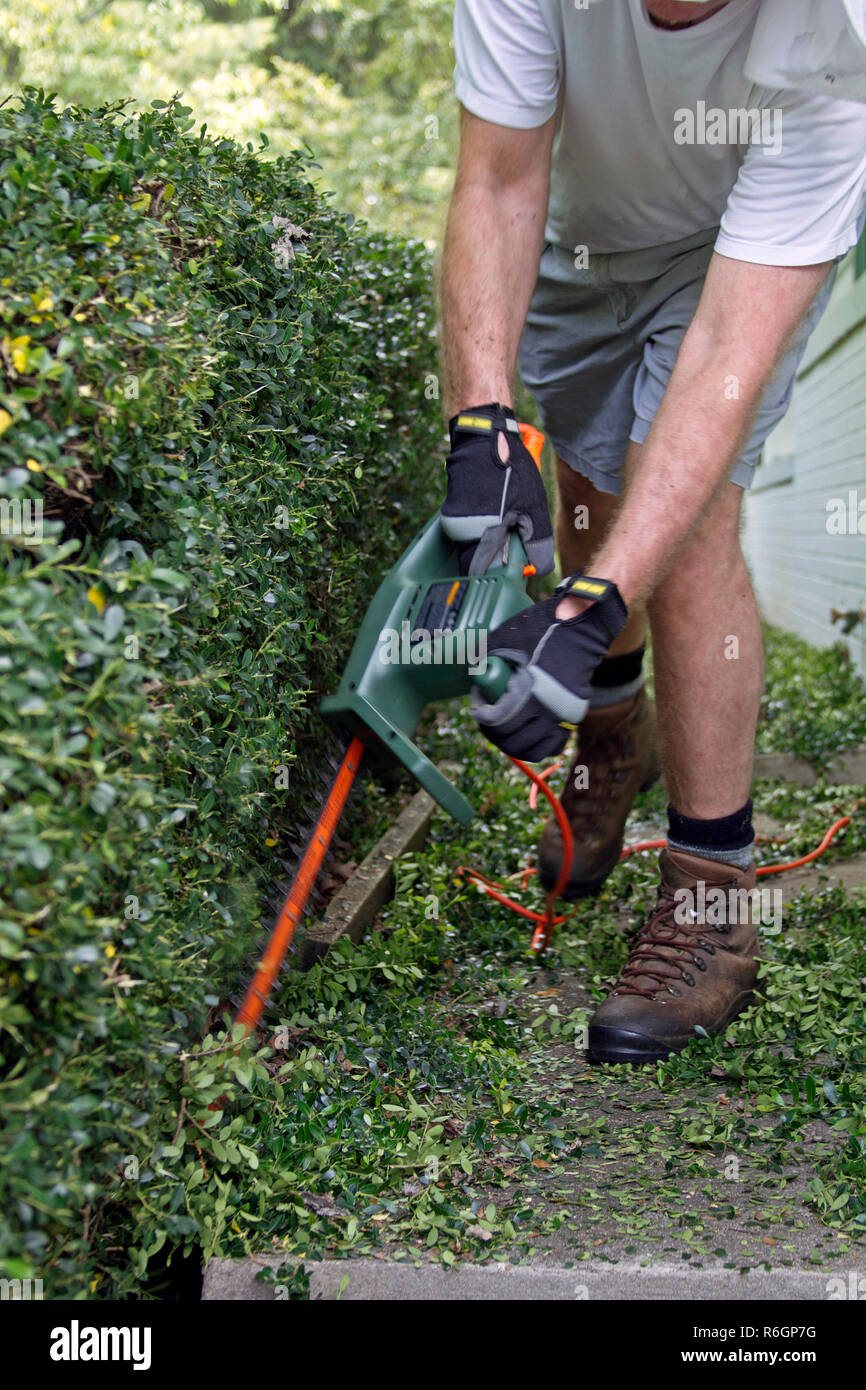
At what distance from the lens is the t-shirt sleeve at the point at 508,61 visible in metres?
2.49

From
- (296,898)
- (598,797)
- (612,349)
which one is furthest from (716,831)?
(612,349)

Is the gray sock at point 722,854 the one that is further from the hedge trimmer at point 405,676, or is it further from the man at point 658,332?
the hedge trimmer at point 405,676

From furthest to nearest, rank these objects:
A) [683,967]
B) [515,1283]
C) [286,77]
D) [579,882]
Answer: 1. [286,77]
2. [579,882]
3. [683,967]
4. [515,1283]

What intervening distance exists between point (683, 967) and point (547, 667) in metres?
0.87

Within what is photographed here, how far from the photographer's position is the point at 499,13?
98.1 inches

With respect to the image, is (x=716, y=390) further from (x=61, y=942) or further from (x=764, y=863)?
(x=764, y=863)

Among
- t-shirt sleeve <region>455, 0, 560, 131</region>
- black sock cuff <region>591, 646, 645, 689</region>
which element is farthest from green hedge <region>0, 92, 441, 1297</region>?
black sock cuff <region>591, 646, 645, 689</region>

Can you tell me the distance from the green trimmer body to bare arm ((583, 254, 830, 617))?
226 millimetres

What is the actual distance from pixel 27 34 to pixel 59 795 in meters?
13.4

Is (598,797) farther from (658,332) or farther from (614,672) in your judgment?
(658,332)

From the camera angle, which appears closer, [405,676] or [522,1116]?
[522,1116]

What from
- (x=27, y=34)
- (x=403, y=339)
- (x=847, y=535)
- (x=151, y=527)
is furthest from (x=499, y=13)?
(x=27, y=34)

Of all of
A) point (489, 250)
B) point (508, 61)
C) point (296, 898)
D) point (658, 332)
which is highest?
point (508, 61)

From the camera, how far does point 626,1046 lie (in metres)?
2.36
